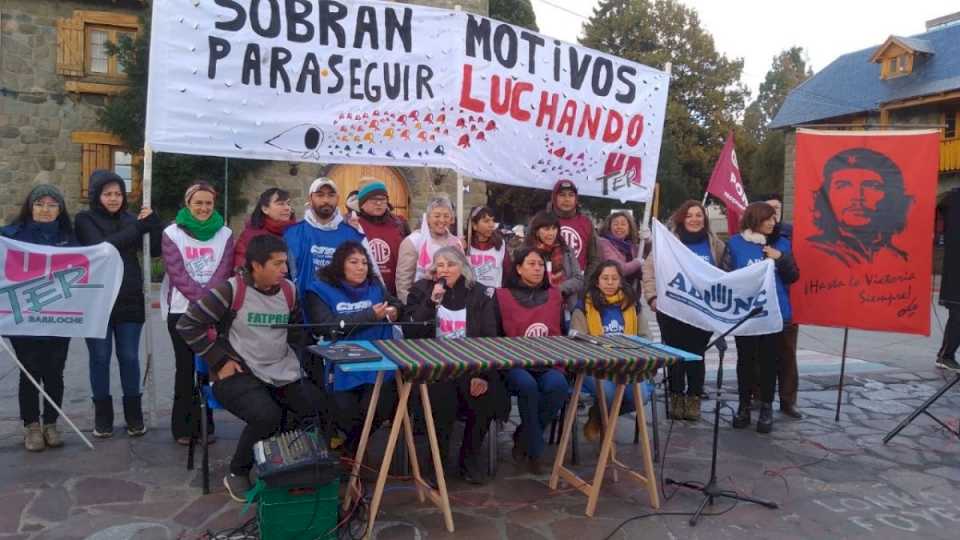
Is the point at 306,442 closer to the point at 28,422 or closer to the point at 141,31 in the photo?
the point at 28,422

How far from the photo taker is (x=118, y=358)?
15.5 ft

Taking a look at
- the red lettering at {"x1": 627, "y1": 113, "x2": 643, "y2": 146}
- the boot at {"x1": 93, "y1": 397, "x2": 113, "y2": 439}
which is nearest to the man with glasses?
Result: the boot at {"x1": 93, "y1": 397, "x2": 113, "y2": 439}

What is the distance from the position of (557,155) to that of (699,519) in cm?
298

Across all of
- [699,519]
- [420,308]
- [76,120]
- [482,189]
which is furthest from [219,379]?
[76,120]

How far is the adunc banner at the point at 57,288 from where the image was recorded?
4.32 m

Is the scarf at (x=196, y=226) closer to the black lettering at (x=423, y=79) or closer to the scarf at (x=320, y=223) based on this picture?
the scarf at (x=320, y=223)

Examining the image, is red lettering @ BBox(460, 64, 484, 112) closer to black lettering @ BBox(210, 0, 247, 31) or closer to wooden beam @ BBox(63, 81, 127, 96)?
black lettering @ BBox(210, 0, 247, 31)

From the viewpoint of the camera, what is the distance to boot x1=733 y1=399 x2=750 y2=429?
5453 mm

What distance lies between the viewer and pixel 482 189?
16.8m

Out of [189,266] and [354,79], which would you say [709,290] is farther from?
[189,266]

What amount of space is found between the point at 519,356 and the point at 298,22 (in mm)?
2864

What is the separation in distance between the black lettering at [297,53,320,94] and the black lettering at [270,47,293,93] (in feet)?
0.29

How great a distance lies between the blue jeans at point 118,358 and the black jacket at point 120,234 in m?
0.08

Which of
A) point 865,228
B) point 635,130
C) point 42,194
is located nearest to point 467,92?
point 635,130
